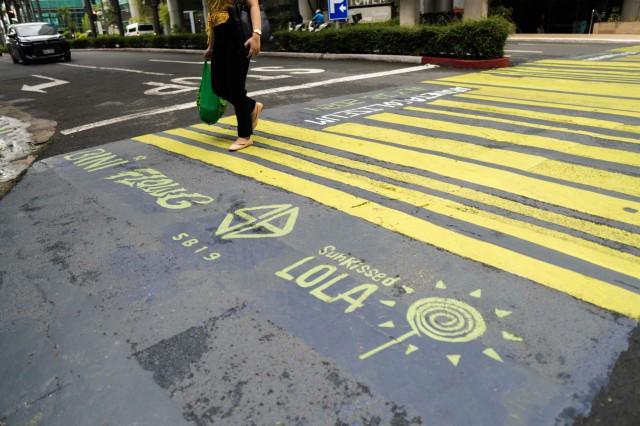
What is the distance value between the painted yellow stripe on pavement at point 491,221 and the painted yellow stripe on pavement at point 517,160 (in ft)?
3.51

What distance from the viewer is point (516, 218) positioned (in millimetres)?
3344

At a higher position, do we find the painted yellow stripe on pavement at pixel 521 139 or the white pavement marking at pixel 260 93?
the white pavement marking at pixel 260 93

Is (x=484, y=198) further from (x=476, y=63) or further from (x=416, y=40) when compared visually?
(x=416, y=40)

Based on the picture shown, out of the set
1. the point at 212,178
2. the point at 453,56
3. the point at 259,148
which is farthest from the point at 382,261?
the point at 453,56

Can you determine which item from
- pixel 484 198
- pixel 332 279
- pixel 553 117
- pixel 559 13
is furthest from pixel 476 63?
pixel 559 13

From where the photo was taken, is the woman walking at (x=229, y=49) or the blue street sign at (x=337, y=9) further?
the blue street sign at (x=337, y=9)

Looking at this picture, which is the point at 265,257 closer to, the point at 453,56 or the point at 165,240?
the point at 165,240

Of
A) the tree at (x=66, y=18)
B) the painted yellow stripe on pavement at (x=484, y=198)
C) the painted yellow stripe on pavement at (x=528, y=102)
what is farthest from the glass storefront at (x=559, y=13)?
the tree at (x=66, y=18)

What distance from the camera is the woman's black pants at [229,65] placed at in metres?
4.67

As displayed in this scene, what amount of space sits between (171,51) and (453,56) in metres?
16.2

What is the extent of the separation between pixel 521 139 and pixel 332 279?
3.41m

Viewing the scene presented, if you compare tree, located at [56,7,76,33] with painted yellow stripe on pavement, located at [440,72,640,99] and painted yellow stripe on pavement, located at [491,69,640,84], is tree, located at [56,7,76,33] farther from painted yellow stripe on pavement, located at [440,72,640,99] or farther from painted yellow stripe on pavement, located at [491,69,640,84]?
painted yellow stripe on pavement, located at [440,72,640,99]

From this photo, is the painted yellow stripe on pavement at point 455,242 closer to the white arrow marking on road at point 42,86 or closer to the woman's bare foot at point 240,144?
the woman's bare foot at point 240,144

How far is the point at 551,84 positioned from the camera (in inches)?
332
